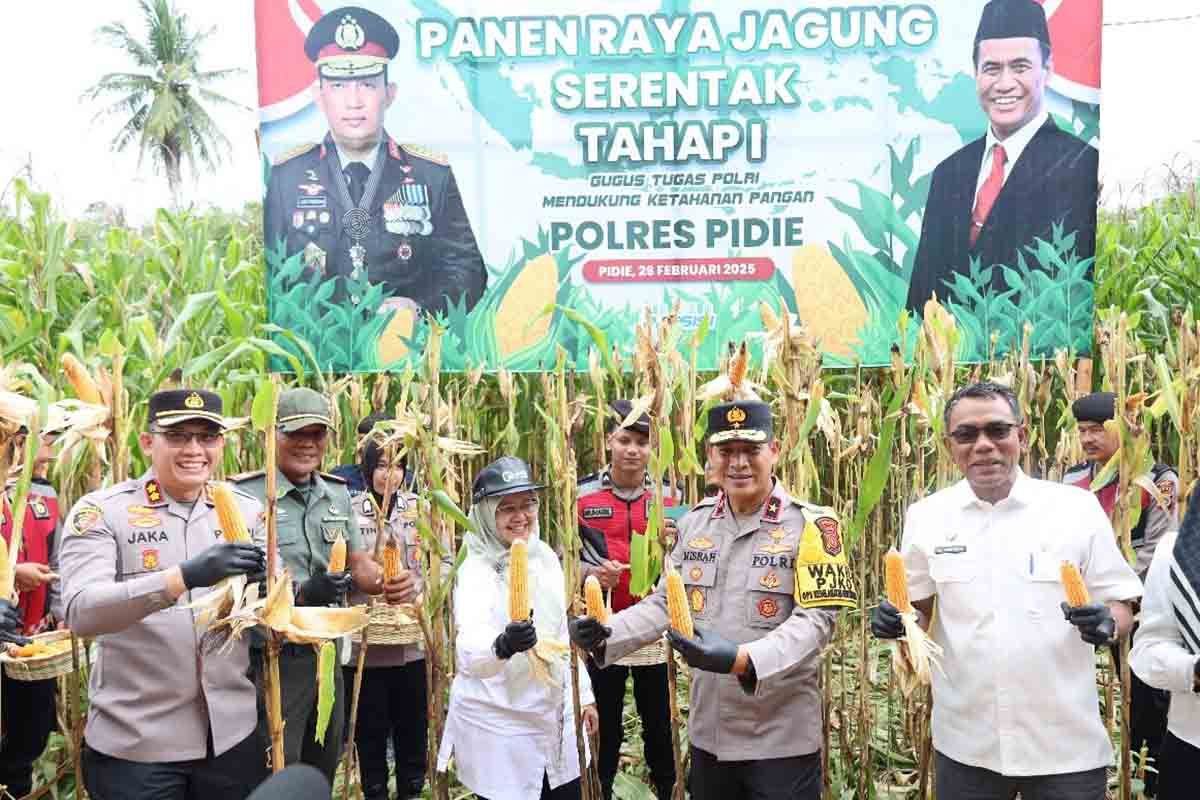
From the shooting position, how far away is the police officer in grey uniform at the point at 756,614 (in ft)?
9.38

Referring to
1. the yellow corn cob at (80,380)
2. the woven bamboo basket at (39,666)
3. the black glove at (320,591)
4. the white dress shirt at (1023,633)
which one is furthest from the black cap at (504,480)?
the woven bamboo basket at (39,666)

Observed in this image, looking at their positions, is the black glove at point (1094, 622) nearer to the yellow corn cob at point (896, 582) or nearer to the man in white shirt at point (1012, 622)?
the man in white shirt at point (1012, 622)

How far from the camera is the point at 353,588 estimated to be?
11.7ft

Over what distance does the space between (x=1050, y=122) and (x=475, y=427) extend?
321 cm

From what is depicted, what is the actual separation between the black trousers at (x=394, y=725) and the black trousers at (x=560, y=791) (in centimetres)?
122

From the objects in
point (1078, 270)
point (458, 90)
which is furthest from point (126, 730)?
point (1078, 270)

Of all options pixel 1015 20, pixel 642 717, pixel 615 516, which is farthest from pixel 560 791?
pixel 1015 20

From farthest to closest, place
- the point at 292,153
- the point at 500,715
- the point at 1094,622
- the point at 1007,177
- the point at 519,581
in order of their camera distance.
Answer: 1. the point at 292,153
2. the point at 1007,177
3. the point at 500,715
4. the point at 519,581
5. the point at 1094,622

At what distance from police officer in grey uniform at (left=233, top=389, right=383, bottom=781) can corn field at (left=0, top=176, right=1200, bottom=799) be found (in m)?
0.23

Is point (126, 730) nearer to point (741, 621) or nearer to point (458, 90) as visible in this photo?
point (741, 621)

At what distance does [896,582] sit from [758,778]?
0.78 meters

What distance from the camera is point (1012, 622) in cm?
272

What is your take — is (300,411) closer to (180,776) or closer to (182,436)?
(182,436)

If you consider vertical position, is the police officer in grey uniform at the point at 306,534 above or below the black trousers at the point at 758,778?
above
